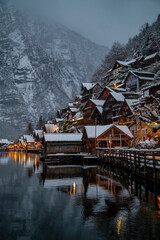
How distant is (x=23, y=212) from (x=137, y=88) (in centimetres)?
6998

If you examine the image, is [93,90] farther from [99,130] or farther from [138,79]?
[99,130]

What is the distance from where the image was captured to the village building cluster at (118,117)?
42.0 m

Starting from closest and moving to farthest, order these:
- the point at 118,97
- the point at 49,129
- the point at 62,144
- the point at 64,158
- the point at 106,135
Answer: the point at 106,135, the point at 64,158, the point at 62,144, the point at 118,97, the point at 49,129

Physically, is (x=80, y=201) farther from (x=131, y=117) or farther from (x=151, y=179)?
(x=131, y=117)

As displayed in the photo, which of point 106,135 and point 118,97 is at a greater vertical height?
point 118,97

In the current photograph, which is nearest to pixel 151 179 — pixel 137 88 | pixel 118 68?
pixel 137 88

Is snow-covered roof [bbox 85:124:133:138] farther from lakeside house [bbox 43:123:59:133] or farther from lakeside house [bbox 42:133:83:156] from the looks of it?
lakeside house [bbox 43:123:59:133]

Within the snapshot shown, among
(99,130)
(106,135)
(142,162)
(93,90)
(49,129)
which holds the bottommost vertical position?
(142,162)

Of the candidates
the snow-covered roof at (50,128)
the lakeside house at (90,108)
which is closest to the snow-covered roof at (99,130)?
the lakeside house at (90,108)

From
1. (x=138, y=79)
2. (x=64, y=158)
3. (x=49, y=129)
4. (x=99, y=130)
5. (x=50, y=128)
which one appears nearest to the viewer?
(x=64, y=158)

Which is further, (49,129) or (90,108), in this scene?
(49,129)

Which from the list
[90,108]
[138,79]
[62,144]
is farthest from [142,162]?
[90,108]

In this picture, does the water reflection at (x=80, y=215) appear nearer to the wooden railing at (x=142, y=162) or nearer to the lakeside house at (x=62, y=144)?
the wooden railing at (x=142, y=162)

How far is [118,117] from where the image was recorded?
66625 millimetres
